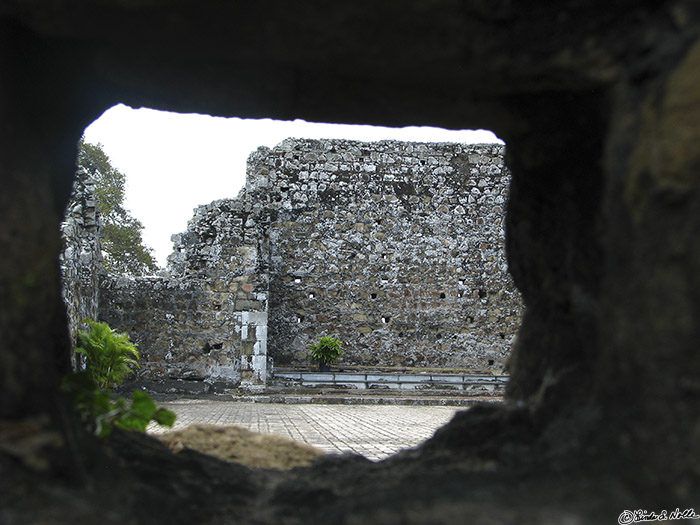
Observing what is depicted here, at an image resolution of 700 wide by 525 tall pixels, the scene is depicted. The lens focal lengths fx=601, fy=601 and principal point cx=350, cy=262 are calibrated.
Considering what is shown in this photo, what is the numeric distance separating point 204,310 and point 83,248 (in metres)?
2.25

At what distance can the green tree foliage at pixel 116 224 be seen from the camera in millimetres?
23641

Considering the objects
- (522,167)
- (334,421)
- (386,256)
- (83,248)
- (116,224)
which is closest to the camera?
(522,167)

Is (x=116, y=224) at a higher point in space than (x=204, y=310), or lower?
higher

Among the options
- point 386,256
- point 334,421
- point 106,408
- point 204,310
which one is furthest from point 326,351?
point 106,408

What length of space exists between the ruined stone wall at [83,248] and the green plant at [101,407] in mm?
6845

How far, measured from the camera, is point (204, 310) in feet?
35.2

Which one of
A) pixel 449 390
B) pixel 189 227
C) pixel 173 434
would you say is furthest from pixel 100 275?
pixel 173 434

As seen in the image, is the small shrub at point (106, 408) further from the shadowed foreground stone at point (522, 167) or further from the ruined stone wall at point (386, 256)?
the ruined stone wall at point (386, 256)

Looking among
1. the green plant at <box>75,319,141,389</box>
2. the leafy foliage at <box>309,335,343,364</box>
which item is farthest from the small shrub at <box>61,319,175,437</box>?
the leafy foliage at <box>309,335,343,364</box>

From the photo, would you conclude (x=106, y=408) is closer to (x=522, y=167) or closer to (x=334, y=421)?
(x=522, y=167)

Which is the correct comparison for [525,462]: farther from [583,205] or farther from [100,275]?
[100,275]

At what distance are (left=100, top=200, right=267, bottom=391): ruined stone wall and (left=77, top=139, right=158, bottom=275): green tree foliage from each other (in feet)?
45.8

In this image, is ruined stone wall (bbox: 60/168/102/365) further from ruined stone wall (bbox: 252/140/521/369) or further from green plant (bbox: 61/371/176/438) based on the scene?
green plant (bbox: 61/371/176/438)

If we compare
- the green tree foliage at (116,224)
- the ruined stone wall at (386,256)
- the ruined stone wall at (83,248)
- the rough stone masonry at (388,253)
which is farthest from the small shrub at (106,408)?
the green tree foliage at (116,224)
